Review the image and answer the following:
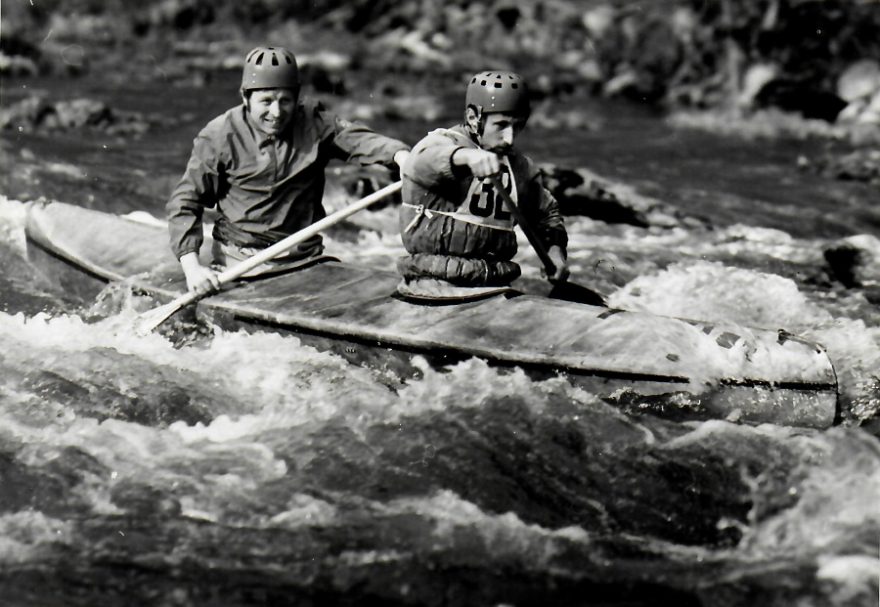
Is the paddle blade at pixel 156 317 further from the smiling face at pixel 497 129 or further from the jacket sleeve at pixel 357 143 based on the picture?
the smiling face at pixel 497 129

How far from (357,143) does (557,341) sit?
176 centimetres

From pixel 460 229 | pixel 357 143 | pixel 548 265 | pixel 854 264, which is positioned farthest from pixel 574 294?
pixel 854 264

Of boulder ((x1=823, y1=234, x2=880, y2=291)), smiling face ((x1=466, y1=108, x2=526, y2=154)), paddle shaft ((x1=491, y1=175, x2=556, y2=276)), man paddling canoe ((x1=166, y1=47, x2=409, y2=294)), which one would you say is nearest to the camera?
paddle shaft ((x1=491, y1=175, x2=556, y2=276))

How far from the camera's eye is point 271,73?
592 cm

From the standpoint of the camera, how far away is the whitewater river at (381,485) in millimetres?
4031

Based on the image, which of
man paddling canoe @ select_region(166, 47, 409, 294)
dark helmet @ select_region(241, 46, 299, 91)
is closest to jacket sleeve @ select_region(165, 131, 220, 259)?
man paddling canoe @ select_region(166, 47, 409, 294)

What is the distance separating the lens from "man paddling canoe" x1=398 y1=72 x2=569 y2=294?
16.9 ft

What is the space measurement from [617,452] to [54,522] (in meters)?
2.12

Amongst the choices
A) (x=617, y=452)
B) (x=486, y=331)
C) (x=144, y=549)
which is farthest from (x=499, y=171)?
(x=144, y=549)

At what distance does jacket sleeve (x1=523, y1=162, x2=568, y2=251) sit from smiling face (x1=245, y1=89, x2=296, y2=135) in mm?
1276

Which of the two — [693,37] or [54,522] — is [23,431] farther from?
[693,37]

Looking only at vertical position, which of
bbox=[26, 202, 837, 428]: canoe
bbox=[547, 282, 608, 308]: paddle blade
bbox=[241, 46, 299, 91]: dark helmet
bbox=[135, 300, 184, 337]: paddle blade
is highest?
bbox=[241, 46, 299, 91]: dark helmet

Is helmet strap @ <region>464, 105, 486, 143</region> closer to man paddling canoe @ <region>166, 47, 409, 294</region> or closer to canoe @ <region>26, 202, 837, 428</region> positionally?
canoe @ <region>26, 202, 837, 428</region>

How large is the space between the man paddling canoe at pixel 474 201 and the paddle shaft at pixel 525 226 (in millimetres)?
27
